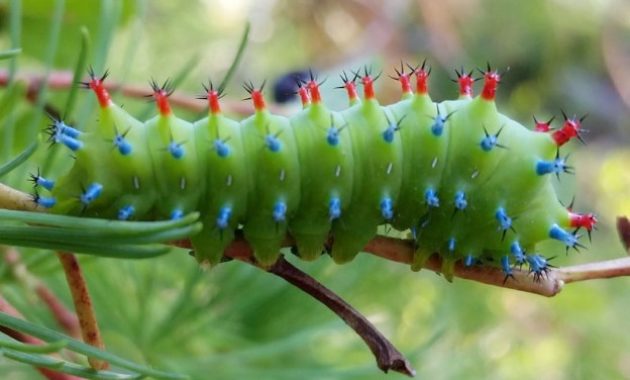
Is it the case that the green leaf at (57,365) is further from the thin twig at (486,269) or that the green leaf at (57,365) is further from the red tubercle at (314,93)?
the red tubercle at (314,93)

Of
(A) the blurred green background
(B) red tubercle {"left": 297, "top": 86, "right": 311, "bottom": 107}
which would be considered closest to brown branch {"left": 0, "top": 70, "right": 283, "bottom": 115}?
(A) the blurred green background

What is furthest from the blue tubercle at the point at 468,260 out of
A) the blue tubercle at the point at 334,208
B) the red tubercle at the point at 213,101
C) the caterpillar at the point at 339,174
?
the red tubercle at the point at 213,101

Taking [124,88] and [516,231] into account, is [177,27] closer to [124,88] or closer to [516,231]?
[124,88]

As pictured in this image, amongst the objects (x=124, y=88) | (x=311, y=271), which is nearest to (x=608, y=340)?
(x=311, y=271)

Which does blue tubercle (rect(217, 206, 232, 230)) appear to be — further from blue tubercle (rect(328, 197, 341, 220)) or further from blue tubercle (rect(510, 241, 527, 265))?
blue tubercle (rect(510, 241, 527, 265))

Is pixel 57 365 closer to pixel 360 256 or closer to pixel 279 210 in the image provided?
pixel 279 210

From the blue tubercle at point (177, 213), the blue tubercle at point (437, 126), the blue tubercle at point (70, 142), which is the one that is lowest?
the blue tubercle at point (177, 213)
